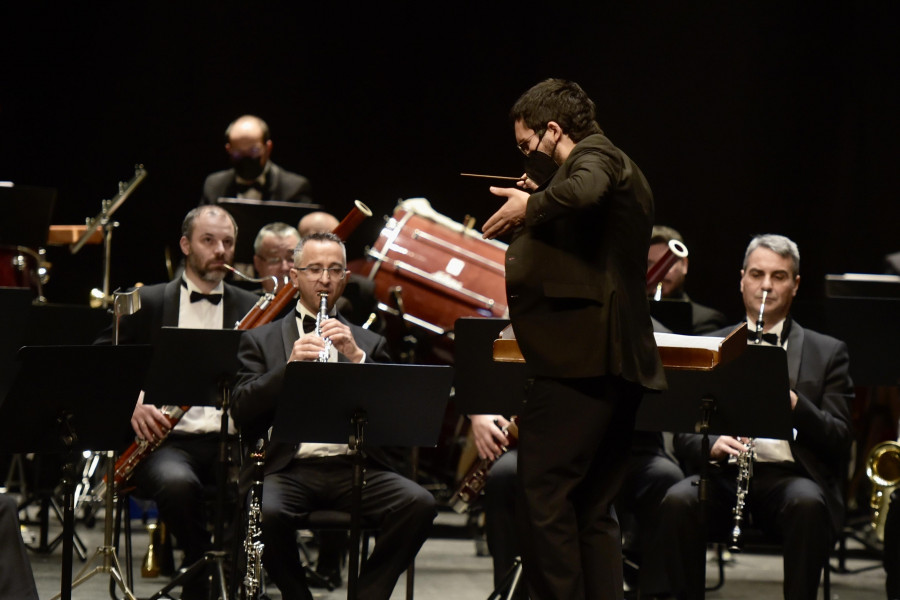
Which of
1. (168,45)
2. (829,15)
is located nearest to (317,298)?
(168,45)

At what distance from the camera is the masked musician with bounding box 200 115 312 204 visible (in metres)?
7.01

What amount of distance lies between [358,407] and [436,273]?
259 centimetres

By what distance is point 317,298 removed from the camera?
4625 mm

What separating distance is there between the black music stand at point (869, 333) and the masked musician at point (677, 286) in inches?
24.1

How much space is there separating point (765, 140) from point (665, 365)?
4.91m

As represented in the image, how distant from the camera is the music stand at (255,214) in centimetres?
632

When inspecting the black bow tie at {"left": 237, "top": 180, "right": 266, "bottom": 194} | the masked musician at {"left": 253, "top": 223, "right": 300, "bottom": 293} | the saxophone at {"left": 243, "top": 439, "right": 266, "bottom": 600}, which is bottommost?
the saxophone at {"left": 243, "top": 439, "right": 266, "bottom": 600}

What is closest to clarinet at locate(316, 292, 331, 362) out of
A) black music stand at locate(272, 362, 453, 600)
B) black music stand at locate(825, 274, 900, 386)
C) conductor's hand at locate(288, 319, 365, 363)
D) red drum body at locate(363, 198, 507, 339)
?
conductor's hand at locate(288, 319, 365, 363)

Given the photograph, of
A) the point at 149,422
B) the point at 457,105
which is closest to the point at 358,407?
the point at 149,422

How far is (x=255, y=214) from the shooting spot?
634 cm

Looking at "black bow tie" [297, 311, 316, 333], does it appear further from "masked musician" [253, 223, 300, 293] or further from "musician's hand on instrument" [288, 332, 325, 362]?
"masked musician" [253, 223, 300, 293]

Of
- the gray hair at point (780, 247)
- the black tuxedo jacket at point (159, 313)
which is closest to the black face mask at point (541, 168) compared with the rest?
the gray hair at point (780, 247)

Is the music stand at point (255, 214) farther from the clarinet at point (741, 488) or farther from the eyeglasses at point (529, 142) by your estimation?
the eyeglasses at point (529, 142)

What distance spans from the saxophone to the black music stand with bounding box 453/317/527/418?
2.44 feet
